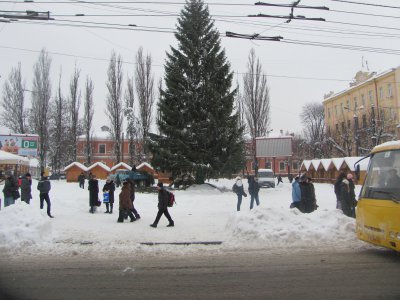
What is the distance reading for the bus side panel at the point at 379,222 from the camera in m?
7.67

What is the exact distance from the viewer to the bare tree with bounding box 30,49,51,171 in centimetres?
5053

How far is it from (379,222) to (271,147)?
3720 cm

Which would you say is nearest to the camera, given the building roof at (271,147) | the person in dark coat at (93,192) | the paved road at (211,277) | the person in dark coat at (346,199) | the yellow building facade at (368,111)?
the paved road at (211,277)

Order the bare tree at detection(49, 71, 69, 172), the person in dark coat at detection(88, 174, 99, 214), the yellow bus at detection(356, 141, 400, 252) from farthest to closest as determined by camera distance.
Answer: the bare tree at detection(49, 71, 69, 172)
the person in dark coat at detection(88, 174, 99, 214)
the yellow bus at detection(356, 141, 400, 252)

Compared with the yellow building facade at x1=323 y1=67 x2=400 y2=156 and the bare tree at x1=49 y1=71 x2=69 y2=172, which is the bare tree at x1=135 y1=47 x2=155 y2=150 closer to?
the bare tree at x1=49 y1=71 x2=69 y2=172

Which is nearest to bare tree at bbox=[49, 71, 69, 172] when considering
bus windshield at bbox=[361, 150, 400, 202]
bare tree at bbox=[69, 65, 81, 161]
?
bare tree at bbox=[69, 65, 81, 161]

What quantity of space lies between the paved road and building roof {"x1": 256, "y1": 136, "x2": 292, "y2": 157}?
3602 centimetres

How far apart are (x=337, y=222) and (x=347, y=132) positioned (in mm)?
48096

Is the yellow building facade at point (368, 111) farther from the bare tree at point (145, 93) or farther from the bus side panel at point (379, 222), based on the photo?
the bus side panel at point (379, 222)

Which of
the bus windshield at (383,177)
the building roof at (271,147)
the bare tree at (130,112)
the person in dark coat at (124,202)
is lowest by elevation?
the person in dark coat at (124,202)

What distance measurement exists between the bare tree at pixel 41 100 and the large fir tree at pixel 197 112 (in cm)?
2501

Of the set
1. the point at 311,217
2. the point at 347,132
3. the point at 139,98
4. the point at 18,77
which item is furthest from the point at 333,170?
the point at 18,77

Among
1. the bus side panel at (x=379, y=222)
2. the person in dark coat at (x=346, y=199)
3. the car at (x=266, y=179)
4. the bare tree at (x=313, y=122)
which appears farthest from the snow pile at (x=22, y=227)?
the bare tree at (x=313, y=122)

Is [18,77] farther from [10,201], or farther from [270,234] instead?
[270,234]
